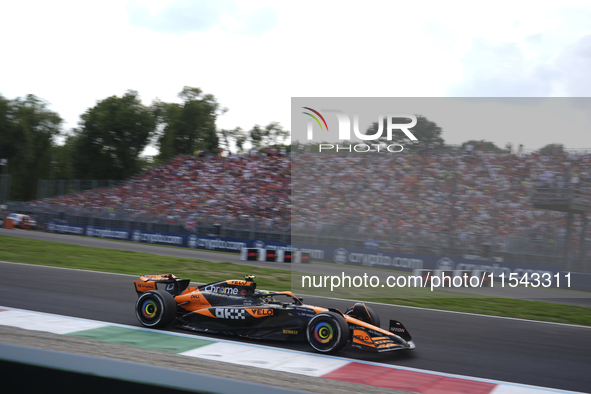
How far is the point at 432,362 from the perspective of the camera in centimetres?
593

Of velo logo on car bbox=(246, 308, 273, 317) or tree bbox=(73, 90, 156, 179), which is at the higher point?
tree bbox=(73, 90, 156, 179)

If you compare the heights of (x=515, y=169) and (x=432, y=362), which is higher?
(x=515, y=169)

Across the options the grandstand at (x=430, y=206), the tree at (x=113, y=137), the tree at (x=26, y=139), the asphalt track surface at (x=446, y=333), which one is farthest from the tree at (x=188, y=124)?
the asphalt track surface at (x=446, y=333)

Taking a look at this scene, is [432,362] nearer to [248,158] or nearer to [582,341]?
[582,341]

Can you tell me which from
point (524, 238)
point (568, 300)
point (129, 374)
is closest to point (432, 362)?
point (129, 374)

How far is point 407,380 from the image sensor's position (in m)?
5.16

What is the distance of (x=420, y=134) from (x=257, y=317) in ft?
39.3

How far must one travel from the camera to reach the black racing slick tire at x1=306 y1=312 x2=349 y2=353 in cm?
582

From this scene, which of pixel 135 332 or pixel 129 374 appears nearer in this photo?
pixel 129 374

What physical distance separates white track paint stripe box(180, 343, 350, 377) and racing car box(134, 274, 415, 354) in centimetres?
27

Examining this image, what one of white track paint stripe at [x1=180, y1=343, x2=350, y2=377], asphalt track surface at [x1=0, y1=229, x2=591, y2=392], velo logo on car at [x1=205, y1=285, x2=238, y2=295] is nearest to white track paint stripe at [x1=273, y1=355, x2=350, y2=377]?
white track paint stripe at [x1=180, y1=343, x2=350, y2=377]

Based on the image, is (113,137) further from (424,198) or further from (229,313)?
(229,313)

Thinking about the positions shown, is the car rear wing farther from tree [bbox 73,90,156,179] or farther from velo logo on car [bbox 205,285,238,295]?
tree [bbox 73,90,156,179]

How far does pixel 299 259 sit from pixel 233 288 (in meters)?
11.3
